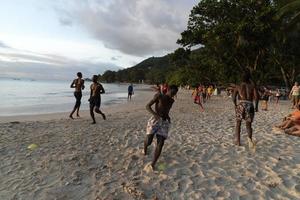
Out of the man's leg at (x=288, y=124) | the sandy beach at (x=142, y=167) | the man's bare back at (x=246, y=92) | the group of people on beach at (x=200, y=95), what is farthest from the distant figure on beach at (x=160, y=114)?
the group of people on beach at (x=200, y=95)

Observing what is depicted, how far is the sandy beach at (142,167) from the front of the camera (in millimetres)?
4984

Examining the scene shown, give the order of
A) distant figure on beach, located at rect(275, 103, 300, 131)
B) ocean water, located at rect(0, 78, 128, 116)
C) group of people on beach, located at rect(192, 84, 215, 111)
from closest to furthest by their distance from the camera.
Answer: distant figure on beach, located at rect(275, 103, 300, 131), group of people on beach, located at rect(192, 84, 215, 111), ocean water, located at rect(0, 78, 128, 116)

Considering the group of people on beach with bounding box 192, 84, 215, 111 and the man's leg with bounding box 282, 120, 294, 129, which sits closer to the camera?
the man's leg with bounding box 282, 120, 294, 129

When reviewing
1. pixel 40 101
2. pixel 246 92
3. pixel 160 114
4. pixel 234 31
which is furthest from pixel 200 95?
pixel 40 101

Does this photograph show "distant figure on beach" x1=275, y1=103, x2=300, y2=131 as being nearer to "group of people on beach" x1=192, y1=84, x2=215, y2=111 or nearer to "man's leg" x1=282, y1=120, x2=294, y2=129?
"man's leg" x1=282, y1=120, x2=294, y2=129

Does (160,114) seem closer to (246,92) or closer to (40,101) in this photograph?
(246,92)

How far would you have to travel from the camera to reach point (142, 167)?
6016mm

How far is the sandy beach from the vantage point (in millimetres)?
4984

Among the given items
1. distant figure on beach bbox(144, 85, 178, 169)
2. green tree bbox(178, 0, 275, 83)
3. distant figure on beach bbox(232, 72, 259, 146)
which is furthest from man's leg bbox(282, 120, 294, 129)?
green tree bbox(178, 0, 275, 83)

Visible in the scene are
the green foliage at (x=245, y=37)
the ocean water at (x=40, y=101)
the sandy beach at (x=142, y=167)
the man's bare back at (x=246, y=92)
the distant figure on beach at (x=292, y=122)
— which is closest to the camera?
the sandy beach at (x=142, y=167)

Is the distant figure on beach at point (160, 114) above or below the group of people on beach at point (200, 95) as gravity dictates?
above

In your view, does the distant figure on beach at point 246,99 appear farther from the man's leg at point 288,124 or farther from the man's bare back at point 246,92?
the man's leg at point 288,124

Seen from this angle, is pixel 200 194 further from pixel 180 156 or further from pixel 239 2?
pixel 239 2

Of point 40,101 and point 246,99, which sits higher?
point 246,99
